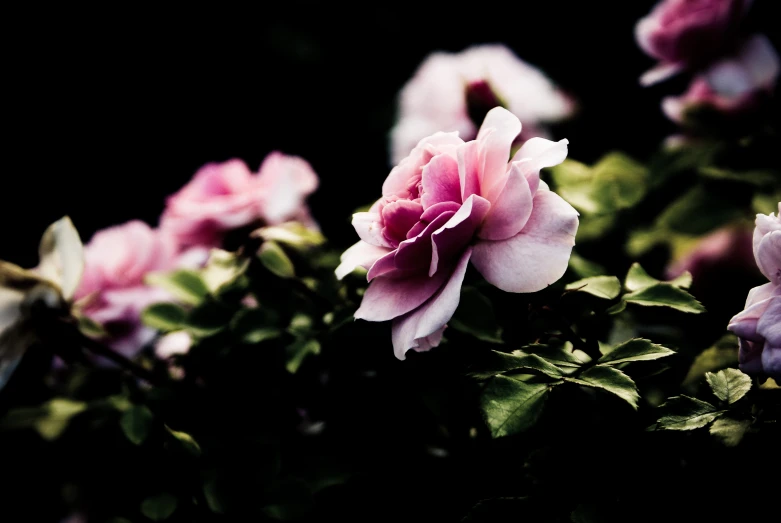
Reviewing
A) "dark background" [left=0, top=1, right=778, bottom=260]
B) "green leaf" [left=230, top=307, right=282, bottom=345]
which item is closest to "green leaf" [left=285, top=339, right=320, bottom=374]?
"green leaf" [left=230, top=307, right=282, bottom=345]

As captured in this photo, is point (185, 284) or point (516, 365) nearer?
point (516, 365)

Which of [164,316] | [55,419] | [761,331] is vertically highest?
[761,331]

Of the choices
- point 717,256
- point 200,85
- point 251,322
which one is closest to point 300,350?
point 251,322

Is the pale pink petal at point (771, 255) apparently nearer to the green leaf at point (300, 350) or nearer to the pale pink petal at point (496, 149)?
the pale pink petal at point (496, 149)

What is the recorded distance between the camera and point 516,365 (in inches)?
14.1

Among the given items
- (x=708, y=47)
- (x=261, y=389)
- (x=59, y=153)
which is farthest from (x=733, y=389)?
(x=59, y=153)

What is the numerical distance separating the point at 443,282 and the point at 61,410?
0.47 m

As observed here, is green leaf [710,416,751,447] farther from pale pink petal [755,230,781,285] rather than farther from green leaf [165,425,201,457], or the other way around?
green leaf [165,425,201,457]

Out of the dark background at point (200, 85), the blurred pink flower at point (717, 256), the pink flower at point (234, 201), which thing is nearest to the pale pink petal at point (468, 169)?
the pink flower at point (234, 201)

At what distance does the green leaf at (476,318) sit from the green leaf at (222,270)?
0.72ft

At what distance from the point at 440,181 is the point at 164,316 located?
0.33 metres

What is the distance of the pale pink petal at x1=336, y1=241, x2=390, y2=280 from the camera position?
1.32 feet

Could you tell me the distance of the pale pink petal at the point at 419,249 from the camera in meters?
0.37

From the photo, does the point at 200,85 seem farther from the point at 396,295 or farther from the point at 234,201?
the point at 396,295
